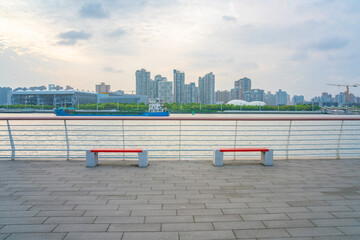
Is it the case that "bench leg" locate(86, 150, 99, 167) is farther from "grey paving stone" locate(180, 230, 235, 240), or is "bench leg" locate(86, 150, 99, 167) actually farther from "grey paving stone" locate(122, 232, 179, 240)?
"grey paving stone" locate(180, 230, 235, 240)

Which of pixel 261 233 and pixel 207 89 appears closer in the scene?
pixel 261 233

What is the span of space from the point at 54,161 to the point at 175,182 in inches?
128

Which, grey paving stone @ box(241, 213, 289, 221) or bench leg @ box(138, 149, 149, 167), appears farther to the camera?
bench leg @ box(138, 149, 149, 167)

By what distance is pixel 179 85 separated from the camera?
149 metres

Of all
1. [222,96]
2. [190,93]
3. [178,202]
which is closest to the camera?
[178,202]

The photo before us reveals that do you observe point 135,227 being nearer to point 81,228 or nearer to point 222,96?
point 81,228

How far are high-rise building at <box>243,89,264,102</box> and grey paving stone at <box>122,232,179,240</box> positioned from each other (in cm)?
16233

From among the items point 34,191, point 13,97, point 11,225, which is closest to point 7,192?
point 34,191

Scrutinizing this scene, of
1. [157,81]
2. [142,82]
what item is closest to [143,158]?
[157,81]

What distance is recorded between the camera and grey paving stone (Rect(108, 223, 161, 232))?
2.66 m

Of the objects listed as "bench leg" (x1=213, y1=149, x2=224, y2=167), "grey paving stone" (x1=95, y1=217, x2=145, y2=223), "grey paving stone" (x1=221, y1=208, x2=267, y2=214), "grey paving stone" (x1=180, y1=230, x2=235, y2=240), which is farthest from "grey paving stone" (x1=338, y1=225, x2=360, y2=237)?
"bench leg" (x1=213, y1=149, x2=224, y2=167)

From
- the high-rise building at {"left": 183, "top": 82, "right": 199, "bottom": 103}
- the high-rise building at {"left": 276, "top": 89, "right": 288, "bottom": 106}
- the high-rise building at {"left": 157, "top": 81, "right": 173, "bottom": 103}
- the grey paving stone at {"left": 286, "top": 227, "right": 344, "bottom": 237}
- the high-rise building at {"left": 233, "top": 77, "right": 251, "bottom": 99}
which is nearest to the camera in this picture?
the grey paving stone at {"left": 286, "top": 227, "right": 344, "bottom": 237}

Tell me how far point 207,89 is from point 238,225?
151383 millimetres

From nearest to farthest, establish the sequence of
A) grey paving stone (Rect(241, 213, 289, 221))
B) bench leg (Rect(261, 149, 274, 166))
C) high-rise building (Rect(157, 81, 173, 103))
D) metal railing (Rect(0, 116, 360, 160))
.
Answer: grey paving stone (Rect(241, 213, 289, 221)) < bench leg (Rect(261, 149, 274, 166)) < metal railing (Rect(0, 116, 360, 160)) < high-rise building (Rect(157, 81, 173, 103))
